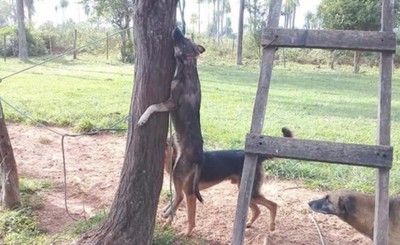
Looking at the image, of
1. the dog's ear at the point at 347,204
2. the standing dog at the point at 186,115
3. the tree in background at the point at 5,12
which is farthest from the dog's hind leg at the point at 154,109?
the tree in background at the point at 5,12

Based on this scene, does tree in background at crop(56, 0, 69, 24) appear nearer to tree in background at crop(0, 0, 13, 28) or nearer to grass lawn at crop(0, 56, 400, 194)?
tree in background at crop(0, 0, 13, 28)

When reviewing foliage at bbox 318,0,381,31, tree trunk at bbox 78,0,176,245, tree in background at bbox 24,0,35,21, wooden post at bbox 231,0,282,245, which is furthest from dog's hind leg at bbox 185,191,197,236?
tree in background at bbox 24,0,35,21

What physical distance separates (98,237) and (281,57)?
28100mm

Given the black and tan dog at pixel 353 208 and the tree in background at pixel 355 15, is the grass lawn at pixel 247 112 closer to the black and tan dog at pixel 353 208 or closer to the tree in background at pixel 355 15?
the black and tan dog at pixel 353 208

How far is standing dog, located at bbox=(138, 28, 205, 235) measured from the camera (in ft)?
11.2

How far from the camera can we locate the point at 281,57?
30.2 metres

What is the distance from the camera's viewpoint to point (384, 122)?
A: 2.66 m

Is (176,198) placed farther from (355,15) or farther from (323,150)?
(355,15)

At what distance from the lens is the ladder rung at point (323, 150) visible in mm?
2609

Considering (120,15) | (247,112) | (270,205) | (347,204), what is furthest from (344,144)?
(120,15)

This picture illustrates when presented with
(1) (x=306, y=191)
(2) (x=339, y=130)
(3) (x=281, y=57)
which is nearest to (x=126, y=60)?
(3) (x=281, y=57)

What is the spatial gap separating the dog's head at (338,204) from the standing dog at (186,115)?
113 cm

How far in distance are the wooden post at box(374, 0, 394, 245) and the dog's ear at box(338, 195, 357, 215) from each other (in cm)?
105

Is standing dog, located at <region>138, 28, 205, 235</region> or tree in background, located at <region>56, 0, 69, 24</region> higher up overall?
tree in background, located at <region>56, 0, 69, 24</region>
